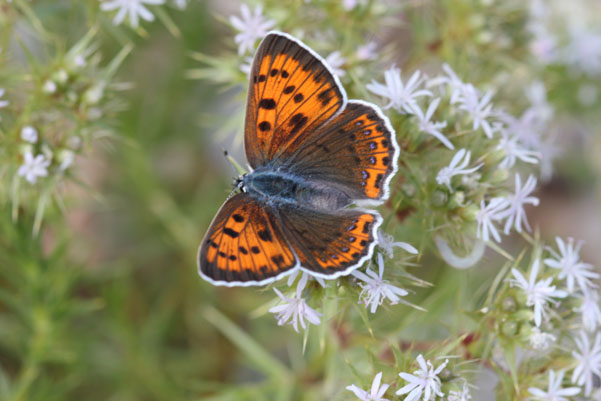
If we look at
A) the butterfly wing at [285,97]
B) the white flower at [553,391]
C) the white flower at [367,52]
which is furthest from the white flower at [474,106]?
the white flower at [553,391]

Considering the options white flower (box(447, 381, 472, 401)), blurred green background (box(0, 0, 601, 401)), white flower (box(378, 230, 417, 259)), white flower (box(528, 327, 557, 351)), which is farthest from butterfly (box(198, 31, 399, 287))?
white flower (box(528, 327, 557, 351))

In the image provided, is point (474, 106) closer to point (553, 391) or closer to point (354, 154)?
point (354, 154)

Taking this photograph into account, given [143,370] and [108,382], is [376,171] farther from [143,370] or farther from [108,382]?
[108,382]

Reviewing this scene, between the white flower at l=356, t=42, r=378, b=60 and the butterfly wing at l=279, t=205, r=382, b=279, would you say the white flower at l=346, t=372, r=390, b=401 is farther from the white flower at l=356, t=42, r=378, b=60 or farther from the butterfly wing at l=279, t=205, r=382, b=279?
the white flower at l=356, t=42, r=378, b=60

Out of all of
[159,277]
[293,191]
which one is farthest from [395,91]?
[159,277]

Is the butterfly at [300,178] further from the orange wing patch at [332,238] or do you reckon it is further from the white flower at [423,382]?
the white flower at [423,382]
